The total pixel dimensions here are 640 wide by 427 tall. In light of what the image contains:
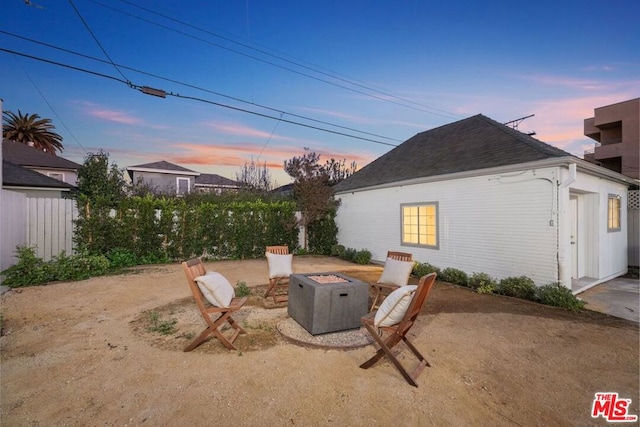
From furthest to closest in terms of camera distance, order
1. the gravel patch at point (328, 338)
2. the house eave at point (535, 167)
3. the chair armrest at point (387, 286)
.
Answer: the house eave at point (535, 167) → the chair armrest at point (387, 286) → the gravel patch at point (328, 338)

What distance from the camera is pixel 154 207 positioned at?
10516 millimetres

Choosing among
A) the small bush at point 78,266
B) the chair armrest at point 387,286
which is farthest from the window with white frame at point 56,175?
the chair armrest at point 387,286

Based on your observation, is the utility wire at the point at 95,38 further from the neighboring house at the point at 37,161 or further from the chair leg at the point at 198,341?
the neighboring house at the point at 37,161

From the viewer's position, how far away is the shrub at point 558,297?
5.71 meters

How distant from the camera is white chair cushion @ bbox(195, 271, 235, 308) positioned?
3571 mm

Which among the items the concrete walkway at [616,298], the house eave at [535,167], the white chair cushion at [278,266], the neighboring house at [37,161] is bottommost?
the concrete walkway at [616,298]

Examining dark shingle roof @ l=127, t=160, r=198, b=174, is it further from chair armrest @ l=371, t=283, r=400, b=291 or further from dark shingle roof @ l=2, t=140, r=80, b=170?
chair armrest @ l=371, t=283, r=400, b=291

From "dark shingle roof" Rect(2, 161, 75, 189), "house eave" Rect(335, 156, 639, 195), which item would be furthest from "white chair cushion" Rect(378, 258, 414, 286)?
"dark shingle roof" Rect(2, 161, 75, 189)

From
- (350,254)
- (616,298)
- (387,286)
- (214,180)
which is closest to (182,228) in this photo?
(350,254)

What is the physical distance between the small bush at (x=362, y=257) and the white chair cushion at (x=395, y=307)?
8101 mm

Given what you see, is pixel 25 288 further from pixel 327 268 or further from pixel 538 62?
pixel 538 62

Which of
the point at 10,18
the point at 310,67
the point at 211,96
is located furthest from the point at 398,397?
the point at 310,67

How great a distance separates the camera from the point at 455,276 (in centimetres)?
791

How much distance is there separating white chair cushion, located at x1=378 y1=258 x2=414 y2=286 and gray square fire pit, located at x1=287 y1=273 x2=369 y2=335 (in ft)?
4.16
